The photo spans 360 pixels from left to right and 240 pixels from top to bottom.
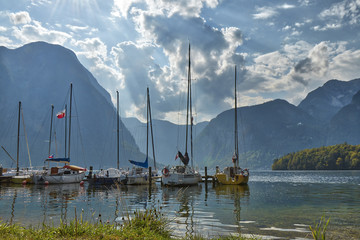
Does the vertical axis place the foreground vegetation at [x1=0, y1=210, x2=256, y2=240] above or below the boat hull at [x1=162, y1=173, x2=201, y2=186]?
above

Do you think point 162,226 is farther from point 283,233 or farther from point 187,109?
point 187,109

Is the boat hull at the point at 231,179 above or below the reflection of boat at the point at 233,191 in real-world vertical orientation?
above

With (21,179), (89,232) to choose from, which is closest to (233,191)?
(89,232)

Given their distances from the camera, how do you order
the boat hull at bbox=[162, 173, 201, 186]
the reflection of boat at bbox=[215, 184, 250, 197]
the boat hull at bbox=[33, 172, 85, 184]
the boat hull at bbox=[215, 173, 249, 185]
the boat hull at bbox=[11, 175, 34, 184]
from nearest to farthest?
1. the reflection of boat at bbox=[215, 184, 250, 197]
2. the boat hull at bbox=[162, 173, 201, 186]
3. the boat hull at bbox=[215, 173, 249, 185]
4. the boat hull at bbox=[33, 172, 85, 184]
5. the boat hull at bbox=[11, 175, 34, 184]

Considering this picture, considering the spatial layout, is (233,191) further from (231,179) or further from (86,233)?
(86,233)

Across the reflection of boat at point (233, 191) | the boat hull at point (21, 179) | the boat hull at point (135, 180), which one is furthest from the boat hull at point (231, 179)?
the boat hull at point (21, 179)

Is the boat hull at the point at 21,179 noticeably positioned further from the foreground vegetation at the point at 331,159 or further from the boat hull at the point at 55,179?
the foreground vegetation at the point at 331,159

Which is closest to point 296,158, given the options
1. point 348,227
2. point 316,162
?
point 316,162

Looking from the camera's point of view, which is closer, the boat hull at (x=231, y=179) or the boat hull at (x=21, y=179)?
the boat hull at (x=231, y=179)

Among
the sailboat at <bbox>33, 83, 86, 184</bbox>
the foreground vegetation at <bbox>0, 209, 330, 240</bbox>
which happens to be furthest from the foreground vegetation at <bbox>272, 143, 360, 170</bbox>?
the foreground vegetation at <bbox>0, 209, 330, 240</bbox>

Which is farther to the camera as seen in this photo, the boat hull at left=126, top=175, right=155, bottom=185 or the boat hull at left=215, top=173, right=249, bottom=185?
the boat hull at left=126, top=175, right=155, bottom=185

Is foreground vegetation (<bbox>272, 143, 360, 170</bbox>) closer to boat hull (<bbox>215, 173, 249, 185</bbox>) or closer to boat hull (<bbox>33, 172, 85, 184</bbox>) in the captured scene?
boat hull (<bbox>215, 173, 249, 185</bbox>)

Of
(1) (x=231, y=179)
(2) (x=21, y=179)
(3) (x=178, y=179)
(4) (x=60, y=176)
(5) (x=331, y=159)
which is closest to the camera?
(3) (x=178, y=179)

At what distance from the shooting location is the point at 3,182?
5594 centimetres
